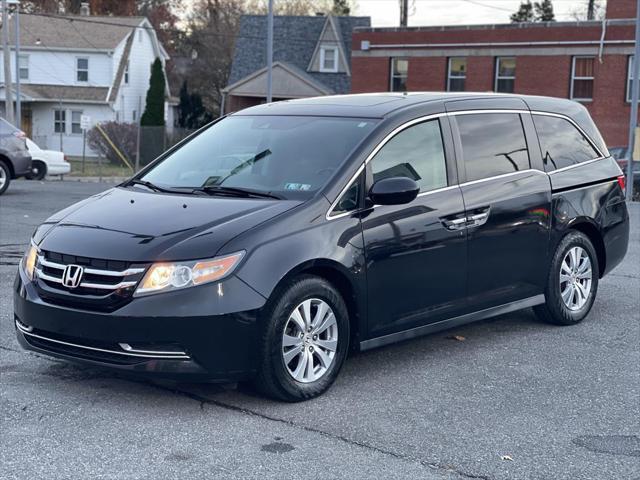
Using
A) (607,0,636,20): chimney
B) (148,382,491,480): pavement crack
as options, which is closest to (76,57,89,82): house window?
(607,0,636,20): chimney

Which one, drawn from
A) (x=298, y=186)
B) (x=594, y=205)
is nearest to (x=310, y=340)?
(x=298, y=186)

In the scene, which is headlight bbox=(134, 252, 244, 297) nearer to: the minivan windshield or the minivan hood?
the minivan hood

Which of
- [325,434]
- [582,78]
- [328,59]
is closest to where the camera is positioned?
[325,434]

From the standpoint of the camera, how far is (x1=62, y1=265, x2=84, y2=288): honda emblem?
212 inches

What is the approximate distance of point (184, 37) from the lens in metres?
72.7

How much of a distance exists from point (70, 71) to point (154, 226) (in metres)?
48.9

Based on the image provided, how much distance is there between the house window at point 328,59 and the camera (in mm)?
52281

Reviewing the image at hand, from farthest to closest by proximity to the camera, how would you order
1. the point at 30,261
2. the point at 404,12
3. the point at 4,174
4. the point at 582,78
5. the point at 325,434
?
the point at 404,12 < the point at 582,78 < the point at 4,174 < the point at 30,261 < the point at 325,434

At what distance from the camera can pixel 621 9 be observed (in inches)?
1569

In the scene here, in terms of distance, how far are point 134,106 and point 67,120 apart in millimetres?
4461

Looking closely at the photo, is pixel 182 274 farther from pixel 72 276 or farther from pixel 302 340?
pixel 302 340

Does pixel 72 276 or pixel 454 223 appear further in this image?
pixel 454 223

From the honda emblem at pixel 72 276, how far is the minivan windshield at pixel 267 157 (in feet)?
3.67

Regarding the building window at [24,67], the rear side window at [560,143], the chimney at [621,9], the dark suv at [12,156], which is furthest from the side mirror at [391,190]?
the building window at [24,67]
